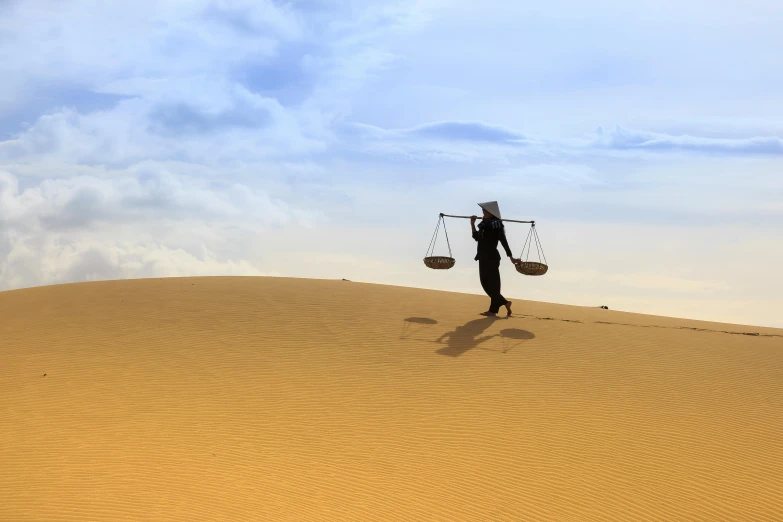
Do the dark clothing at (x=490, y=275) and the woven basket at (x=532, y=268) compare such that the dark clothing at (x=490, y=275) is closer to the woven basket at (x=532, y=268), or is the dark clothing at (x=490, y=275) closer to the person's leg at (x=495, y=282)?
Result: the person's leg at (x=495, y=282)

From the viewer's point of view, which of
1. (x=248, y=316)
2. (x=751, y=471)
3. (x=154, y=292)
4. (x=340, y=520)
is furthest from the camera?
(x=154, y=292)

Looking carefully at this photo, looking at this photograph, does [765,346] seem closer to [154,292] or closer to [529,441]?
[529,441]

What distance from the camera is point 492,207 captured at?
50.1 ft

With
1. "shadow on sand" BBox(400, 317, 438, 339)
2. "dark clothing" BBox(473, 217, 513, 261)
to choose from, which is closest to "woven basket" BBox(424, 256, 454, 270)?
"dark clothing" BBox(473, 217, 513, 261)

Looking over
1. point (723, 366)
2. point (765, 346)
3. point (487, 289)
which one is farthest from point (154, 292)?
point (765, 346)

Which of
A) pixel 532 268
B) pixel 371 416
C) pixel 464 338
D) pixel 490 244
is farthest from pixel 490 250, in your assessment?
pixel 371 416

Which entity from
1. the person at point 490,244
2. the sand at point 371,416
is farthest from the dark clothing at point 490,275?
the sand at point 371,416

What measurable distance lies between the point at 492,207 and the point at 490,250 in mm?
896

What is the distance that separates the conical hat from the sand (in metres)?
2.35

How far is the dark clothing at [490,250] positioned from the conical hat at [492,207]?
0.16 meters

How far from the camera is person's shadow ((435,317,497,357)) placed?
13.4 meters

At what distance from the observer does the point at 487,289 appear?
617 inches

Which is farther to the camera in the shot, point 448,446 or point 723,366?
point 723,366

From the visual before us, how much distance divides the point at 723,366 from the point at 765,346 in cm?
280
